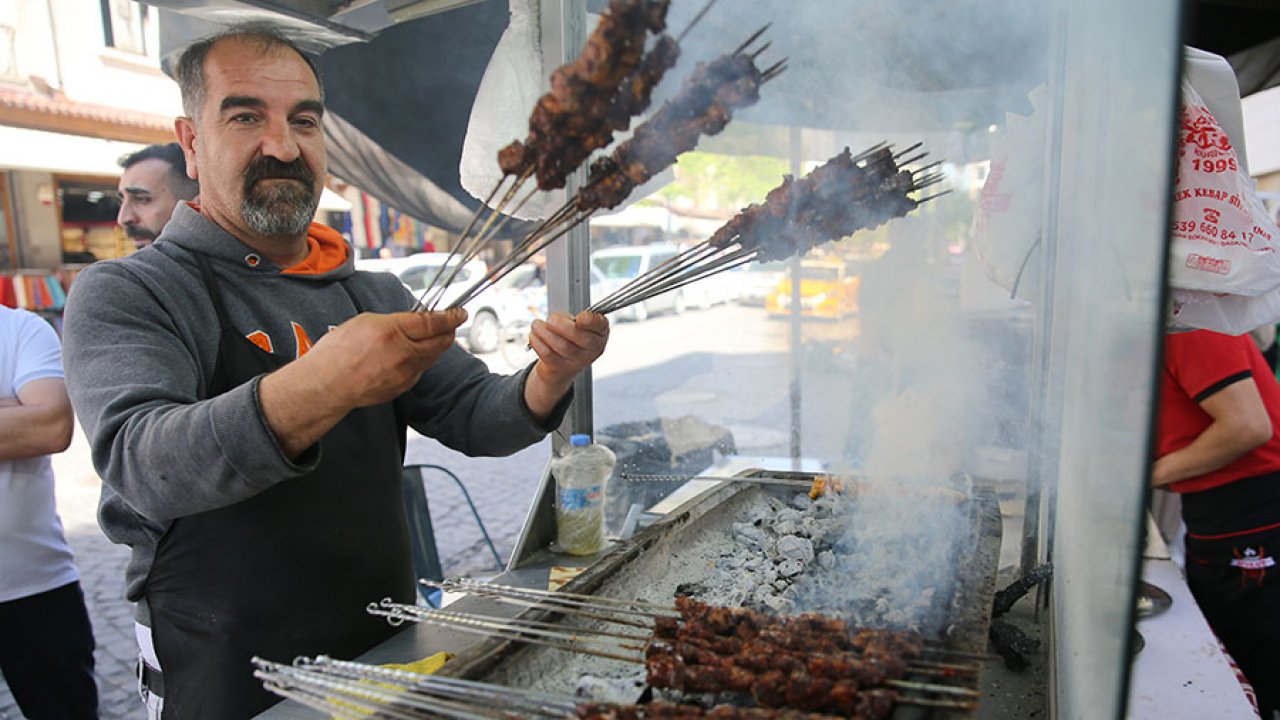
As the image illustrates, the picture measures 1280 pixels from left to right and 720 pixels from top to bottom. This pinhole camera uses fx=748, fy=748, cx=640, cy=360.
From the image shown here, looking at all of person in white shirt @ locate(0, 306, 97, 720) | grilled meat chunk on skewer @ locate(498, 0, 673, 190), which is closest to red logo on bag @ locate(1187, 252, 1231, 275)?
grilled meat chunk on skewer @ locate(498, 0, 673, 190)

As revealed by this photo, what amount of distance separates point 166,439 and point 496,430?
101cm

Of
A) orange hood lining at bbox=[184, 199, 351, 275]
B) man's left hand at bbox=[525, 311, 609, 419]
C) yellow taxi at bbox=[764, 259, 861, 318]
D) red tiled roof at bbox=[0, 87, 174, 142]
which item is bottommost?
man's left hand at bbox=[525, 311, 609, 419]

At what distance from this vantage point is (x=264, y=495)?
191cm

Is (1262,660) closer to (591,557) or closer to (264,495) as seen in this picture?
(591,557)

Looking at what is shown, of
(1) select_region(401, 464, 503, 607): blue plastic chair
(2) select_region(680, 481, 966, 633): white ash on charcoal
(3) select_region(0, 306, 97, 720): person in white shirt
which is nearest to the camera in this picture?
(2) select_region(680, 481, 966, 633): white ash on charcoal

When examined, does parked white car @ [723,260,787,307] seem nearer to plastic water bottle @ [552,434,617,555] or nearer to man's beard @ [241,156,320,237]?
plastic water bottle @ [552,434,617,555]

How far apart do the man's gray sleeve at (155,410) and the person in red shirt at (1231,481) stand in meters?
2.90

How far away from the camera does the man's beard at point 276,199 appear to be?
2109mm

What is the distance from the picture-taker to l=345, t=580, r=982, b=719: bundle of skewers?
1.33 m

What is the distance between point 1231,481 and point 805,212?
2.18 metres

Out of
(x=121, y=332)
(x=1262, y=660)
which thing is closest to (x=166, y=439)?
(x=121, y=332)

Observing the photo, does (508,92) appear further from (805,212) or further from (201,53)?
(805,212)

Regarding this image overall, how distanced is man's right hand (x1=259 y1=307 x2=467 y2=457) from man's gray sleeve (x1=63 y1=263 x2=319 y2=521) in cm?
5

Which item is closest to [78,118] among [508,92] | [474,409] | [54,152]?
[54,152]
